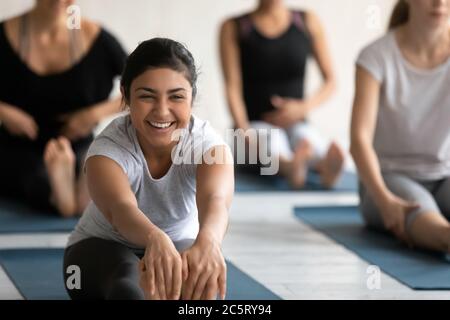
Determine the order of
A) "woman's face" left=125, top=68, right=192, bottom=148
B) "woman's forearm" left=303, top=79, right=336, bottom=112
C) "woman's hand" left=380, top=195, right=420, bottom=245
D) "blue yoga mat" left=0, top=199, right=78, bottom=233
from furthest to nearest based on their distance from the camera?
"woman's forearm" left=303, top=79, right=336, bottom=112, "blue yoga mat" left=0, top=199, right=78, bottom=233, "woman's hand" left=380, top=195, right=420, bottom=245, "woman's face" left=125, top=68, right=192, bottom=148

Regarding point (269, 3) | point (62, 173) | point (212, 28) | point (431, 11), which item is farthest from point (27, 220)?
point (212, 28)

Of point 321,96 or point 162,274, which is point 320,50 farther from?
point 162,274

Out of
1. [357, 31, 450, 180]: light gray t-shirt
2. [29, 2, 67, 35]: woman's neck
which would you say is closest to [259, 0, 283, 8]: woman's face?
[29, 2, 67, 35]: woman's neck

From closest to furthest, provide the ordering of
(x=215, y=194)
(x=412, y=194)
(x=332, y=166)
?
(x=215, y=194) < (x=412, y=194) < (x=332, y=166)

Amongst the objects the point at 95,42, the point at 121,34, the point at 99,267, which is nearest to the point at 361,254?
the point at 99,267

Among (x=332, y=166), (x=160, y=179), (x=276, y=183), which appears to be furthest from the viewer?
(x=276, y=183)

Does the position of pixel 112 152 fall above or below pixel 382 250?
above

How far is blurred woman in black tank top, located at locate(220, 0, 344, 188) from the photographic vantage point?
497 cm

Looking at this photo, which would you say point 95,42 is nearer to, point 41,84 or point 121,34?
point 41,84

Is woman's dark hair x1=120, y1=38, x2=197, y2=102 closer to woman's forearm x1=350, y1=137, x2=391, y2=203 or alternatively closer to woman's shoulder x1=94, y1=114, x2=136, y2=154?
woman's shoulder x1=94, y1=114, x2=136, y2=154

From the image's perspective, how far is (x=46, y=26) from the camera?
4.07 metres

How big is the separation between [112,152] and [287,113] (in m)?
2.53

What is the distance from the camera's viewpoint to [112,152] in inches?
97.9

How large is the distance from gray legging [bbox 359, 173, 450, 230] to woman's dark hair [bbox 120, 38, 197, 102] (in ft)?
4.10
